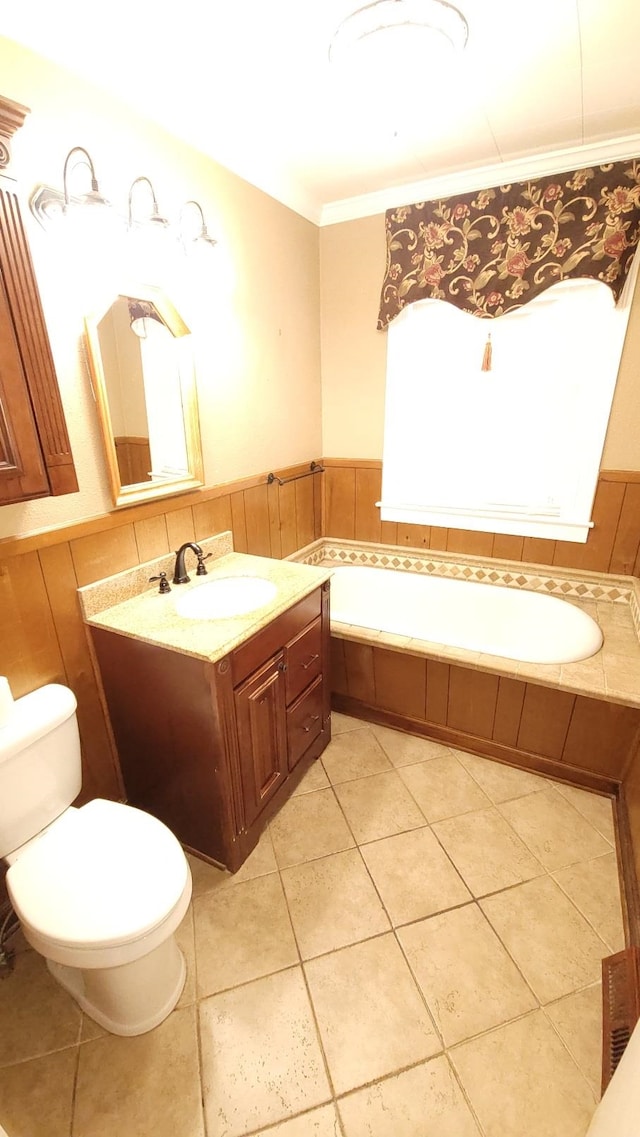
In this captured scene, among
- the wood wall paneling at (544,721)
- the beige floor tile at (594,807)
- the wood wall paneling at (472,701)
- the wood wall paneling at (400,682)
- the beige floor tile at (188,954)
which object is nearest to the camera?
the beige floor tile at (188,954)

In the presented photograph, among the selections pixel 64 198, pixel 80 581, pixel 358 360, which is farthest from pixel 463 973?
pixel 358 360

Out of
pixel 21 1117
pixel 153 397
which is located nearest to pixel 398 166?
pixel 153 397

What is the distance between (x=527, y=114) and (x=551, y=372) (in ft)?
3.07

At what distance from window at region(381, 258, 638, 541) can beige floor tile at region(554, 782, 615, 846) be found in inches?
45.2

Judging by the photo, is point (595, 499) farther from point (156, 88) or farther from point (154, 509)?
point (156, 88)

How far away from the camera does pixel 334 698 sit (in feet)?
7.84

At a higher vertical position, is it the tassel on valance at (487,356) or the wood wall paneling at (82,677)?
the tassel on valance at (487,356)

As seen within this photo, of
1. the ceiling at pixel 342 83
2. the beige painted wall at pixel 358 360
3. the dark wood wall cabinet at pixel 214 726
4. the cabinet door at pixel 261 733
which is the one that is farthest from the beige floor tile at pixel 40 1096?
the beige painted wall at pixel 358 360

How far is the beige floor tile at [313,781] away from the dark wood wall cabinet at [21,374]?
148 cm

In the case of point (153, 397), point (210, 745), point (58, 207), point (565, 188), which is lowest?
point (210, 745)

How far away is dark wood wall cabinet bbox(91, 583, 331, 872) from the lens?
1370mm

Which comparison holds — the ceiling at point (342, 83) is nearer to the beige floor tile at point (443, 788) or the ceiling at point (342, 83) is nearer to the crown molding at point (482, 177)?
the crown molding at point (482, 177)

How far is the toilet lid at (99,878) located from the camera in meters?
1.01

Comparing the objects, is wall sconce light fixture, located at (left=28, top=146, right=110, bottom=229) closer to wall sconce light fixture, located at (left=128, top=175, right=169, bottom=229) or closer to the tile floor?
wall sconce light fixture, located at (left=128, top=175, right=169, bottom=229)
